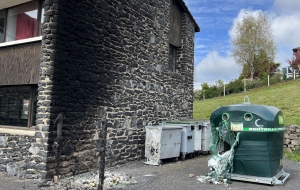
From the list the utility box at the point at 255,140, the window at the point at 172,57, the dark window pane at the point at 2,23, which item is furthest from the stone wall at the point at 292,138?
the dark window pane at the point at 2,23

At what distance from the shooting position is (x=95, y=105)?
807cm

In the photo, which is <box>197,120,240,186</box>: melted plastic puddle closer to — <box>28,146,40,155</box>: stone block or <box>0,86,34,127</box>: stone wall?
<box>28,146,40,155</box>: stone block

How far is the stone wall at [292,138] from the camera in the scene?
999 cm

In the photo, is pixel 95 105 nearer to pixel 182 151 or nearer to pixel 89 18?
pixel 89 18

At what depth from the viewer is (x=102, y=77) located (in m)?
8.30

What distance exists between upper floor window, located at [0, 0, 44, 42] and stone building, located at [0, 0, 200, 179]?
0.10 ft

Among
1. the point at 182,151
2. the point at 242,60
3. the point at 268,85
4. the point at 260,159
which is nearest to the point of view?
the point at 260,159

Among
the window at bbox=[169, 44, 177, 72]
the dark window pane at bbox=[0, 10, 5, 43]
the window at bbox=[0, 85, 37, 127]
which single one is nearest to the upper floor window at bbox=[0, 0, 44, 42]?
the dark window pane at bbox=[0, 10, 5, 43]

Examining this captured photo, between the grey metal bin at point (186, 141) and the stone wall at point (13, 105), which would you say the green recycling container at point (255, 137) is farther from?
the stone wall at point (13, 105)

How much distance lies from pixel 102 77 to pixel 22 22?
10.3 feet

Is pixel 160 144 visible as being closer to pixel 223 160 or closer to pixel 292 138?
pixel 223 160

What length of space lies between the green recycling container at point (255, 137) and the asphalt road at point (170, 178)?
0.41 metres

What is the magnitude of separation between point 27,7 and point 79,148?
4619 mm

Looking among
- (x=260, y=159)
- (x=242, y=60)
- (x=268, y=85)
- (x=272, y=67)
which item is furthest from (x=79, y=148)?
(x=272, y=67)
